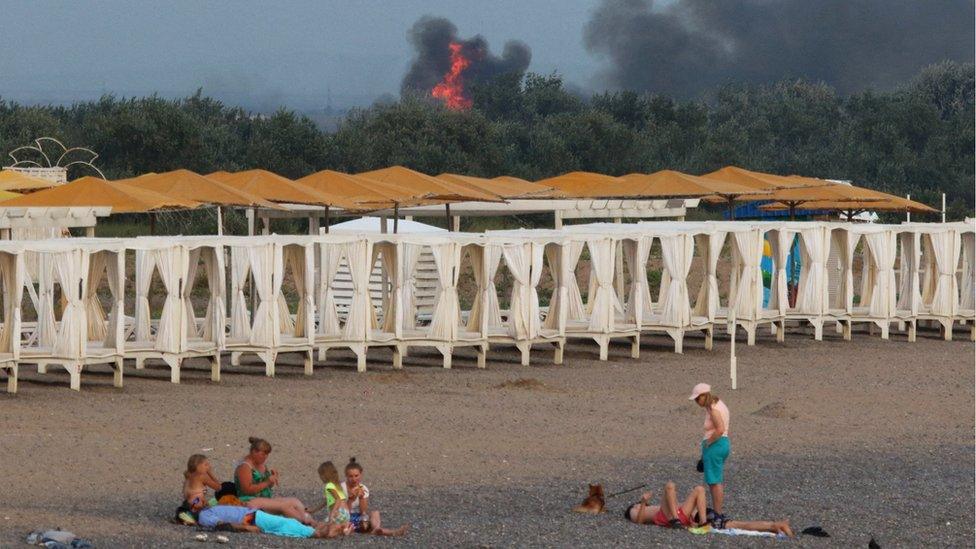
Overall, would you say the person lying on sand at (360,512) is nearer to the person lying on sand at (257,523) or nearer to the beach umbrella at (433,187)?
the person lying on sand at (257,523)

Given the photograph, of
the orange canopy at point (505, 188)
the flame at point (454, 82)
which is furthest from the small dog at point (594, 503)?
the flame at point (454, 82)

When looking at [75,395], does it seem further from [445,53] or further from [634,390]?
[445,53]

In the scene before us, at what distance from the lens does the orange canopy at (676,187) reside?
2591cm

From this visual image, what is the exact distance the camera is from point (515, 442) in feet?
49.3

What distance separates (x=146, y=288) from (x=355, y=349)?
8.49 ft

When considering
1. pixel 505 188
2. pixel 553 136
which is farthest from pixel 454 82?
pixel 505 188

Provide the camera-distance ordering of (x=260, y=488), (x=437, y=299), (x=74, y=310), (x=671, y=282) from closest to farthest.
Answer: (x=260, y=488) → (x=74, y=310) → (x=437, y=299) → (x=671, y=282)

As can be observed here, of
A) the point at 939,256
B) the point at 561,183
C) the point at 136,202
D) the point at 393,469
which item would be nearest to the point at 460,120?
the point at 561,183

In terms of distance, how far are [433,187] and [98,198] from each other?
5.00m

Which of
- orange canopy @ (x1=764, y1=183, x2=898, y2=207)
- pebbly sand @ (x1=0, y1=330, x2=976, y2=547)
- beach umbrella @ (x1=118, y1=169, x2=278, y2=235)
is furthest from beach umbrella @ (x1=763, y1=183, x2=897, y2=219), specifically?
beach umbrella @ (x1=118, y1=169, x2=278, y2=235)

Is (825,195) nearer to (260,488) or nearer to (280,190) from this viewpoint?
(280,190)

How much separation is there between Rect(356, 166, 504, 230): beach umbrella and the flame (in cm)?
6075

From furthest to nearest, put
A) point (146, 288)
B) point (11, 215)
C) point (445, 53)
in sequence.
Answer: point (445, 53) → point (11, 215) → point (146, 288)

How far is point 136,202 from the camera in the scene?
2020 centimetres
